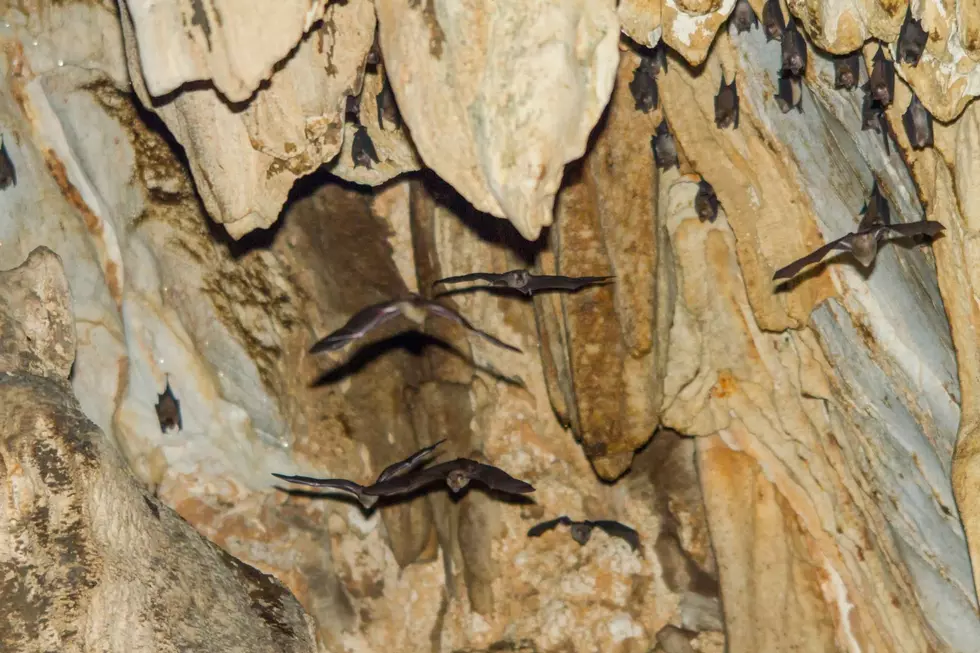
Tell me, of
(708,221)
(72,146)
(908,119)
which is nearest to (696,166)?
(708,221)

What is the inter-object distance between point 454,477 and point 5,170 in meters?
3.81

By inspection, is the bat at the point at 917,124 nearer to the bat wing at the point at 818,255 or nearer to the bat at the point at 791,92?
the bat wing at the point at 818,255

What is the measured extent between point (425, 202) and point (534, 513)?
2.86 m

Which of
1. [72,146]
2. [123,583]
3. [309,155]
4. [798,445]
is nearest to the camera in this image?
[123,583]

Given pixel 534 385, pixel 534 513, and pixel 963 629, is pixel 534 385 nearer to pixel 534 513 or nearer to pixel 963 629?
pixel 534 513

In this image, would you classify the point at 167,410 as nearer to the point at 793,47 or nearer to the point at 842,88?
the point at 793,47

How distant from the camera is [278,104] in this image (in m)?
8.38

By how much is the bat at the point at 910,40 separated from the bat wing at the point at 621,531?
5.04m

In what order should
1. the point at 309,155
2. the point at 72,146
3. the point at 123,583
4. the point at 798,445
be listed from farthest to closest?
the point at 798,445
the point at 72,146
the point at 309,155
the point at 123,583

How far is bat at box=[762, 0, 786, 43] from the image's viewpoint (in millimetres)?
8711

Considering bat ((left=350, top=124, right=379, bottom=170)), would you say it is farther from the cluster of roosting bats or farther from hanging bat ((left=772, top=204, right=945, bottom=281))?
hanging bat ((left=772, top=204, right=945, bottom=281))

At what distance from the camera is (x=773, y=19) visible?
872 centimetres

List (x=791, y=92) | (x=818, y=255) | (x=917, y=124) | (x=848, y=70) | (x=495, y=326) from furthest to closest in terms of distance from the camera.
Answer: (x=495, y=326)
(x=791, y=92)
(x=818, y=255)
(x=848, y=70)
(x=917, y=124)

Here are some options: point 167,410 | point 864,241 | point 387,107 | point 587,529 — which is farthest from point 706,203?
point 167,410
